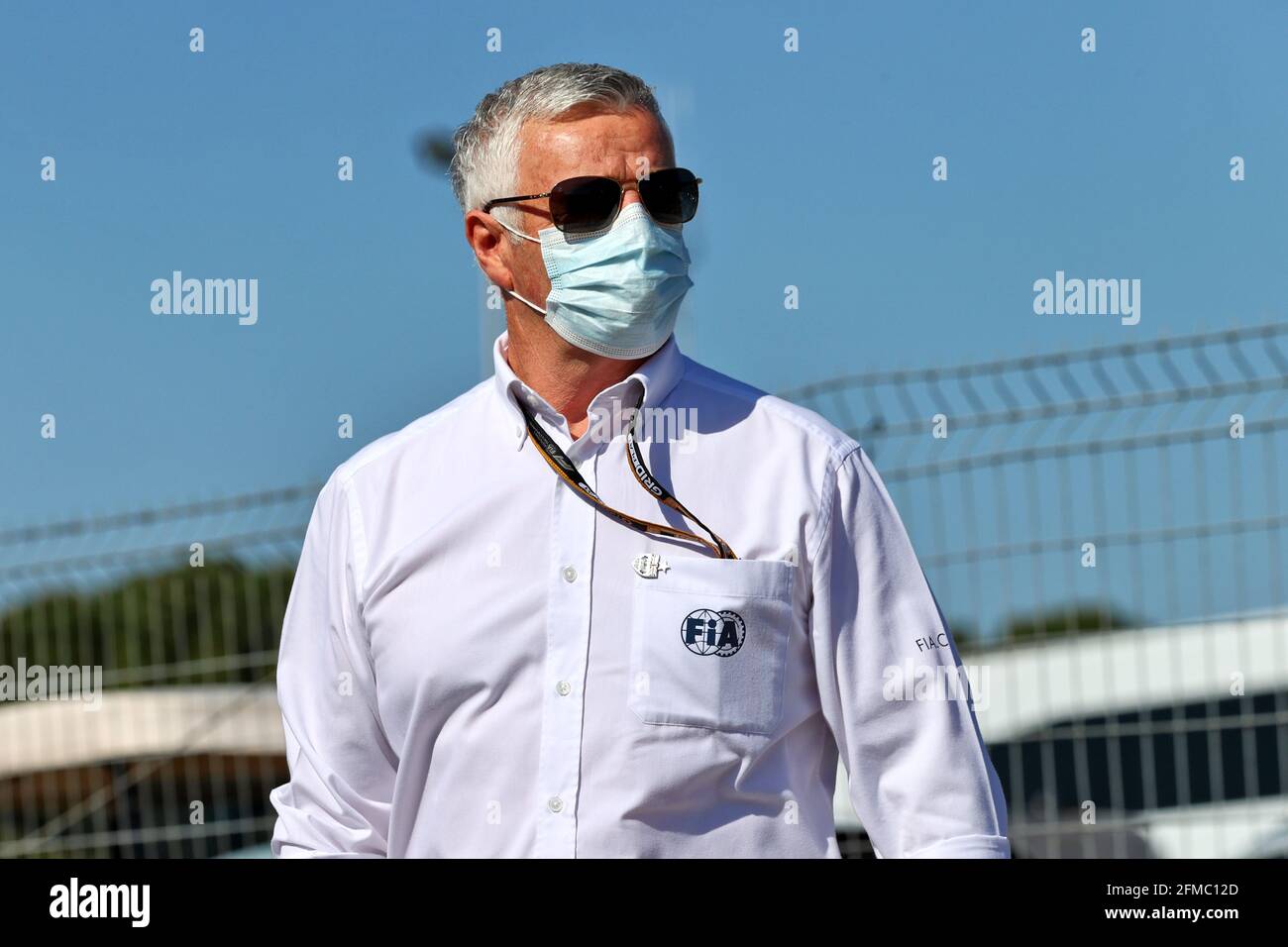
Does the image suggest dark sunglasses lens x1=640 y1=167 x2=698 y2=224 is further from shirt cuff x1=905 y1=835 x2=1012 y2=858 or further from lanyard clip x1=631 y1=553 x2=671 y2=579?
shirt cuff x1=905 y1=835 x2=1012 y2=858

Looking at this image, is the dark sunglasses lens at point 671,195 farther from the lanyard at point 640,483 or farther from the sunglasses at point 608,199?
the lanyard at point 640,483

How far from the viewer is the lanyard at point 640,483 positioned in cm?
296

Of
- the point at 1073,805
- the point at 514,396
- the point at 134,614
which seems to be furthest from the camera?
the point at 134,614

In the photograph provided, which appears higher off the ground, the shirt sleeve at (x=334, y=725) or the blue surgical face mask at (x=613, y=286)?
the blue surgical face mask at (x=613, y=286)

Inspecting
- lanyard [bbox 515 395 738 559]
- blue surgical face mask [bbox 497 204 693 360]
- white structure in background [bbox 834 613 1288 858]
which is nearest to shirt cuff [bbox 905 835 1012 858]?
lanyard [bbox 515 395 738 559]

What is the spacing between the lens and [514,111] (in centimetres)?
328

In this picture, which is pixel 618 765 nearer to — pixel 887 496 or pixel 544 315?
pixel 887 496

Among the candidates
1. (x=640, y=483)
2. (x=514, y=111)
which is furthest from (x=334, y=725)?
(x=514, y=111)

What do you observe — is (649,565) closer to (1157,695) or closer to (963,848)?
(963,848)

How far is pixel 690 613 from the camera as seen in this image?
289 centimetres

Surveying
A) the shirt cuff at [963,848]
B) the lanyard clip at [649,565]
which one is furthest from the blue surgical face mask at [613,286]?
the shirt cuff at [963,848]
